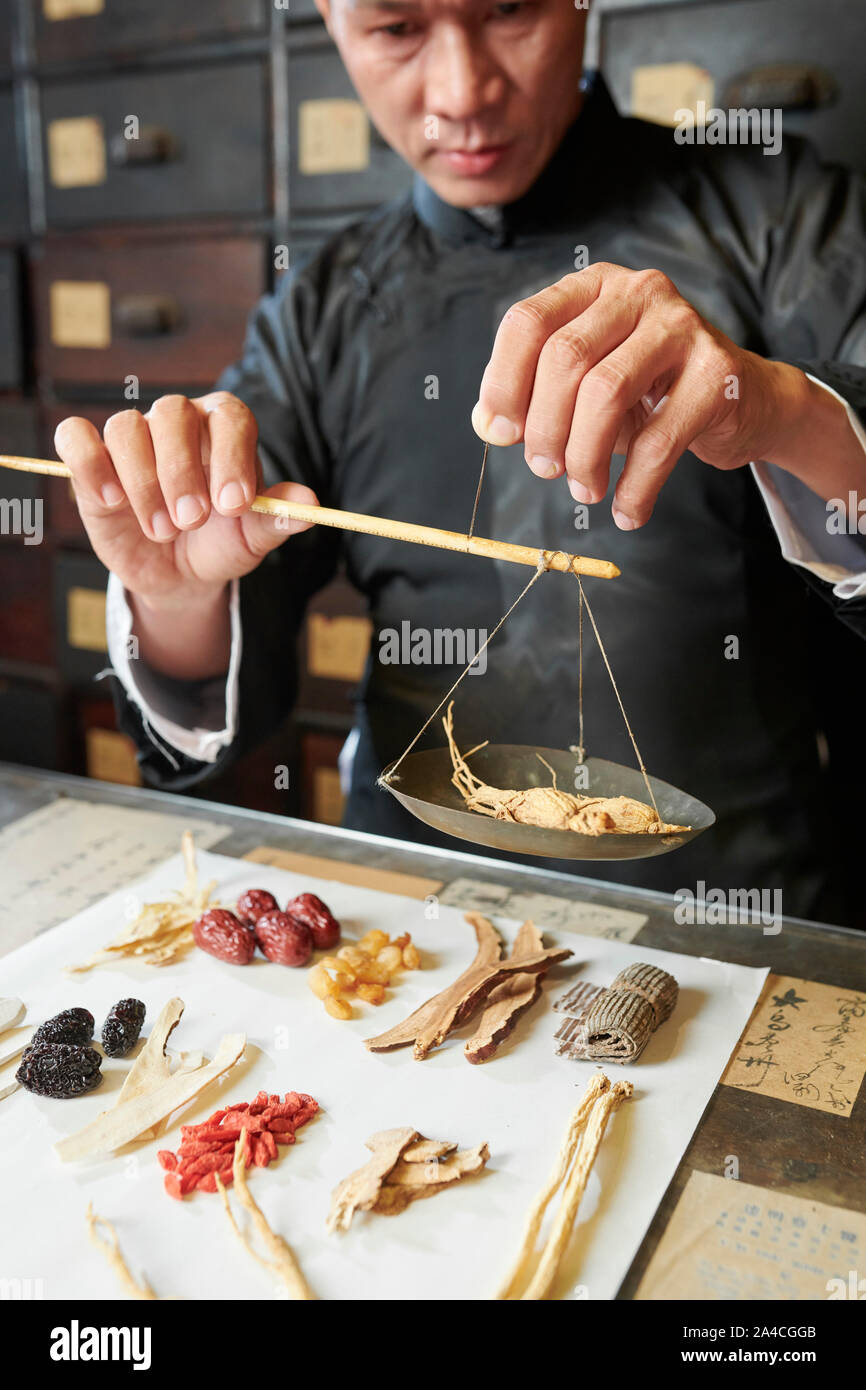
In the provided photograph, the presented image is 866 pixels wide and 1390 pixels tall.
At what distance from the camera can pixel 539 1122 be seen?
93cm

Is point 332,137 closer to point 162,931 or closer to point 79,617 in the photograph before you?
point 79,617

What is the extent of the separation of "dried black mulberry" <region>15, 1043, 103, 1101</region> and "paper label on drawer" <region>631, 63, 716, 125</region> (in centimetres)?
166

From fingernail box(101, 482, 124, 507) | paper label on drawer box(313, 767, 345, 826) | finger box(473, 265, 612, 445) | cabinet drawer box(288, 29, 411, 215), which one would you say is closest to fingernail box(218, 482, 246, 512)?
fingernail box(101, 482, 124, 507)

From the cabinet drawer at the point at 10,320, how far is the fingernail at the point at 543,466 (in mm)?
2086

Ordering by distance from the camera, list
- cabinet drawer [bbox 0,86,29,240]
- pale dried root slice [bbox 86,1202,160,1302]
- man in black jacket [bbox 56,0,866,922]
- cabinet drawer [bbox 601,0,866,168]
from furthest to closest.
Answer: cabinet drawer [bbox 0,86,29,240], cabinet drawer [bbox 601,0,866,168], man in black jacket [bbox 56,0,866,922], pale dried root slice [bbox 86,1202,160,1302]

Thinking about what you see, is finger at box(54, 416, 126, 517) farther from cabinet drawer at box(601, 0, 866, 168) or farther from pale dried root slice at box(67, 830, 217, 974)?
cabinet drawer at box(601, 0, 866, 168)

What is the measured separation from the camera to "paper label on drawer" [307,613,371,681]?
2.39m

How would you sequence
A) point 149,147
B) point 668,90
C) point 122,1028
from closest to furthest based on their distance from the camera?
1. point 122,1028
2. point 668,90
3. point 149,147

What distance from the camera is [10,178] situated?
104 inches

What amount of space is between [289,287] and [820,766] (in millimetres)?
1035

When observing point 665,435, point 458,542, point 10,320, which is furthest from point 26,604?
point 665,435

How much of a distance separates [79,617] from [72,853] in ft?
4.68

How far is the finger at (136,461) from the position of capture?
1104 millimetres

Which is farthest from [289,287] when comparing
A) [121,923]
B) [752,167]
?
[121,923]
